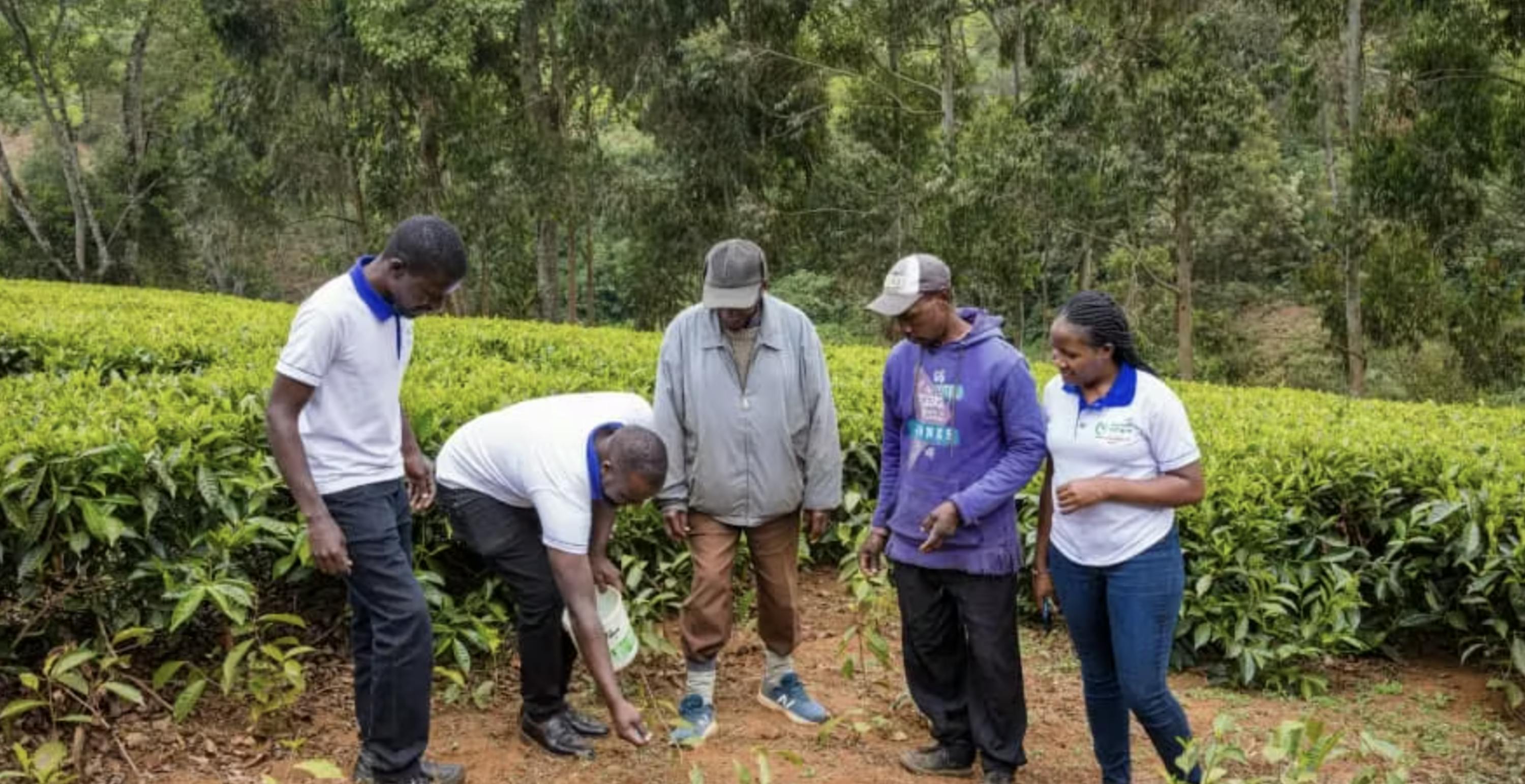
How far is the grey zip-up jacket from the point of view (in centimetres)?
433

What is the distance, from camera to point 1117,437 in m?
3.59

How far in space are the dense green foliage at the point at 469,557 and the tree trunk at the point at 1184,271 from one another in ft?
31.1

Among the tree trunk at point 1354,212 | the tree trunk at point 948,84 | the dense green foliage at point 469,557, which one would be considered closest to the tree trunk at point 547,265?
the tree trunk at point 948,84

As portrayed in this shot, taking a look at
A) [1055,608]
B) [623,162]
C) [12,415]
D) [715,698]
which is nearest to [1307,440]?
[1055,608]

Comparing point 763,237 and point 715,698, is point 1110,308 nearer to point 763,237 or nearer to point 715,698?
point 715,698

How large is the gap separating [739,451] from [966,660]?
1.06 m

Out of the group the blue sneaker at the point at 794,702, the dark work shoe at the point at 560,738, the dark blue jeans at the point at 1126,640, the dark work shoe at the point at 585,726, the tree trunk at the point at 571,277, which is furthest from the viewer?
the tree trunk at the point at 571,277

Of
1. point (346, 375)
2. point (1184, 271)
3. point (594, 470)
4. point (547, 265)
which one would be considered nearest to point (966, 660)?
point (594, 470)

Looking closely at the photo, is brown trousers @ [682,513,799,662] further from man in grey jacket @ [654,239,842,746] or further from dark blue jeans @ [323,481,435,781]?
dark blue jeans @ [323,481,435,781]

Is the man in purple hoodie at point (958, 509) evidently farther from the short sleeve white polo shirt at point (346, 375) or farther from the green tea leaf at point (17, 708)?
the green tea leaf at point (17, 708)

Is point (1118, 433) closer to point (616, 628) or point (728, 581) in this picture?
point (728, 581)

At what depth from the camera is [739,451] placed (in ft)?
14.2

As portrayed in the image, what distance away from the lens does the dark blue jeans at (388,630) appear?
3.63m

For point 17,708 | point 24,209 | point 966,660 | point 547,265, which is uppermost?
point 24,209
